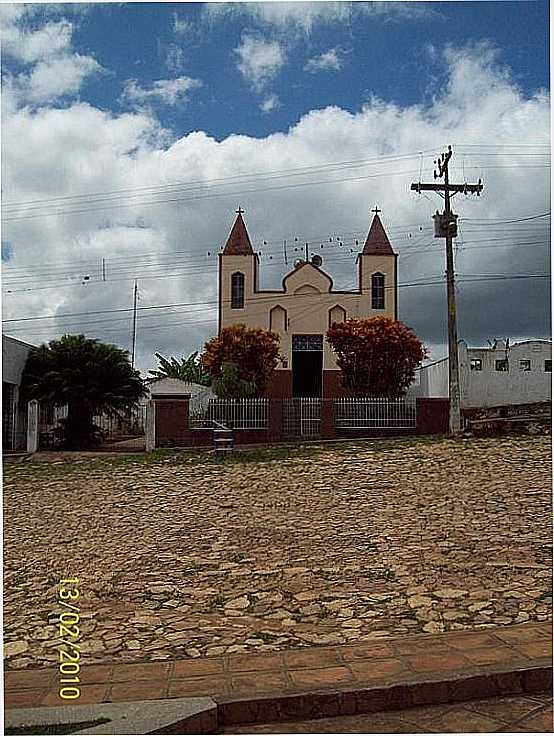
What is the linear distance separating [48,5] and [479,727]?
6.70 ft

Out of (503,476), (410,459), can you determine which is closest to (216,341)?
(410,459)

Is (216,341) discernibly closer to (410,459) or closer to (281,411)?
(281,411)

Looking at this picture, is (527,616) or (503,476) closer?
(527,616)

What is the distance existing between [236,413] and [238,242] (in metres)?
5.93

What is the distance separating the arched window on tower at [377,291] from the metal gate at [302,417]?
220 inches

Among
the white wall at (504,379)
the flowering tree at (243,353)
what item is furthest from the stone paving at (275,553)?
the flowering tree at (243,353)

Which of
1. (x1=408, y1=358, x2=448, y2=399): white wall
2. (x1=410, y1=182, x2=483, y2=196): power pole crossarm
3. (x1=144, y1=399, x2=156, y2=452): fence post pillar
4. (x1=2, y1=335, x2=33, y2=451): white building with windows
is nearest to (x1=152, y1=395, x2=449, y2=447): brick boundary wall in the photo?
(x1=144, y1=399, x2=156, y2=452): fence post pillar

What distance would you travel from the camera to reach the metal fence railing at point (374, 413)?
11.0 m

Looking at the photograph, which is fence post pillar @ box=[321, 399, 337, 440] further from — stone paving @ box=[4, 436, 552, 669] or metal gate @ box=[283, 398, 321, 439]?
stone paving @ box=[4, 436, 552, 669]

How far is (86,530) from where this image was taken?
5.41 meters

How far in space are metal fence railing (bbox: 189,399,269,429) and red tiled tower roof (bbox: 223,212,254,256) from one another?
5.54 m

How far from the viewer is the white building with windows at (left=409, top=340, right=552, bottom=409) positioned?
1181cm

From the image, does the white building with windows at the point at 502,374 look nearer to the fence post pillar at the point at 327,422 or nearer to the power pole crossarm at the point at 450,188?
the fence post pillar at the point at 327,422

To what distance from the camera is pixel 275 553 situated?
447 centimetres
